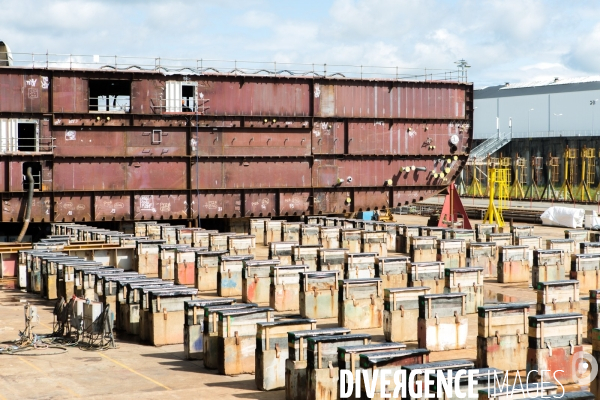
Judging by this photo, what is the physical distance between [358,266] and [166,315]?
8200 millimetres

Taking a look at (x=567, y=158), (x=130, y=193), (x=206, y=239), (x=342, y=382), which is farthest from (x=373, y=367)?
(x=567, y=158)

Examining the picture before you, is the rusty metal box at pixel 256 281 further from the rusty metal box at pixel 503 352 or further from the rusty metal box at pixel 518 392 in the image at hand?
the rusty metal box at pixel 518 392

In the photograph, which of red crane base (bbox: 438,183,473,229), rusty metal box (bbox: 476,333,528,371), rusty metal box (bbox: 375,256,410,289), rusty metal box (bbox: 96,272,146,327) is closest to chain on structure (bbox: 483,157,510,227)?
red crane base (bbox: 438,183,473,229)

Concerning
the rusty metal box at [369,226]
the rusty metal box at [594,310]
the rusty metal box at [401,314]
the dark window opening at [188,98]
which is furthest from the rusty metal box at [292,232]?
the rusty metal box at [594,310]

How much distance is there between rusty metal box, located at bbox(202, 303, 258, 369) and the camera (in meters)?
18.7

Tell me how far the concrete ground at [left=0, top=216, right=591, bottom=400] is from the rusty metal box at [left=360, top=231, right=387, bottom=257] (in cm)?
1535

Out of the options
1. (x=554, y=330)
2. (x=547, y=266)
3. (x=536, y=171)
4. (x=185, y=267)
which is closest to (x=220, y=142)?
(x=185, y=267)

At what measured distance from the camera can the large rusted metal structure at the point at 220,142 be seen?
44656 mm

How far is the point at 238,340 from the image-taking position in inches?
723

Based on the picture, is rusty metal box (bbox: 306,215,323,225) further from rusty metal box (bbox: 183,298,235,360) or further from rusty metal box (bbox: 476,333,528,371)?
rusty metal box (bbox: 476,333,528,371)

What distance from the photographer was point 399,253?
4100cm

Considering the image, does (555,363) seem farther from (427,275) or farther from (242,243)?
(242,243)

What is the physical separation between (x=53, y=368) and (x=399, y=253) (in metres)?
24.3

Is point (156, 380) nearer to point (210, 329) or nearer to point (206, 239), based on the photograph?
point (210, 329)
